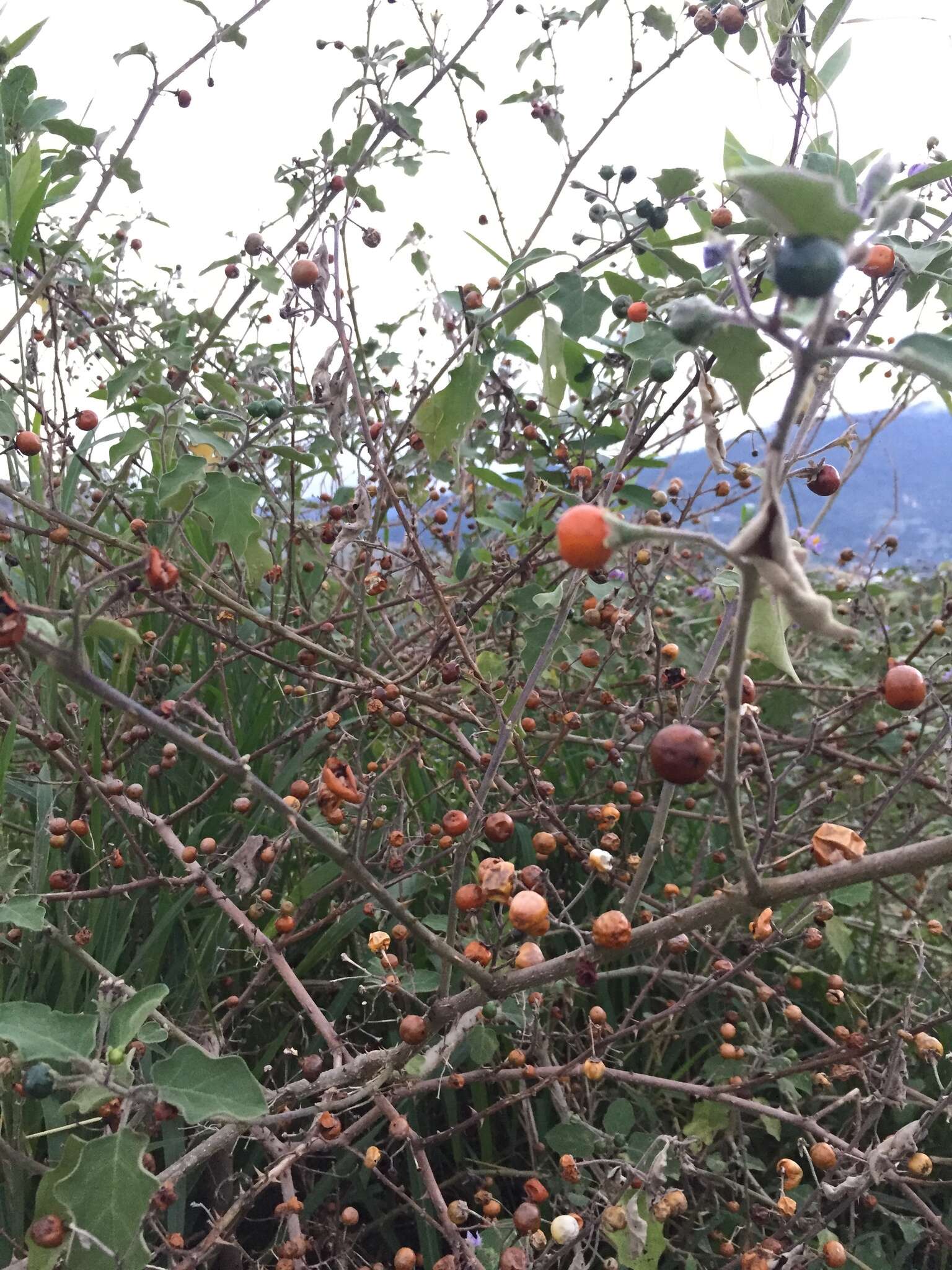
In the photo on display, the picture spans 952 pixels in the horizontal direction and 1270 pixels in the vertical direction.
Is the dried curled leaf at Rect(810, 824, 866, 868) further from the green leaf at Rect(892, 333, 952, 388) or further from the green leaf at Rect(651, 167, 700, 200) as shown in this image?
the green leaf at Rect(651, 167, 700, 200)

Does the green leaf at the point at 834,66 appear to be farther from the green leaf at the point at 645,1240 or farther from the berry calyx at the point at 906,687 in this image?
the green leaf at the point at 645,1240

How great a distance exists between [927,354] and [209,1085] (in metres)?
0.98

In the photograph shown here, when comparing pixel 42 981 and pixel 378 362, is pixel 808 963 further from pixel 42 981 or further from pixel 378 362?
pixel 378 362

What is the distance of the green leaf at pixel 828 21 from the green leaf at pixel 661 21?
699 mm

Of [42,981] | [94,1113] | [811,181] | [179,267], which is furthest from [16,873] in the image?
[179,267]

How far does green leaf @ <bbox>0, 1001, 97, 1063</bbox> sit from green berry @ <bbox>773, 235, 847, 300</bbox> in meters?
1.01

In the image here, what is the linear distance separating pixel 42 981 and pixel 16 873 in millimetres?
272

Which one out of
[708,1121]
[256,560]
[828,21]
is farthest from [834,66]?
[708,1121]

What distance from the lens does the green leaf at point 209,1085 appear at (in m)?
0.90

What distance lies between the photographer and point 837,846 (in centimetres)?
84

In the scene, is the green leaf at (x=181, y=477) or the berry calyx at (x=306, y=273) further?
the berry calyx at (x=306, y=273)

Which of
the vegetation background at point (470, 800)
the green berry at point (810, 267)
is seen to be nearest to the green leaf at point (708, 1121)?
the vegetation background at point (470, 800)

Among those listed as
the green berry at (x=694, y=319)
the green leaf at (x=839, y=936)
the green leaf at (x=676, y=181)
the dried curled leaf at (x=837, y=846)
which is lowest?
the green leaf at (x=839, y=936)

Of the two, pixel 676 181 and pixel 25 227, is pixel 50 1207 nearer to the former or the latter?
pixel 25 227
